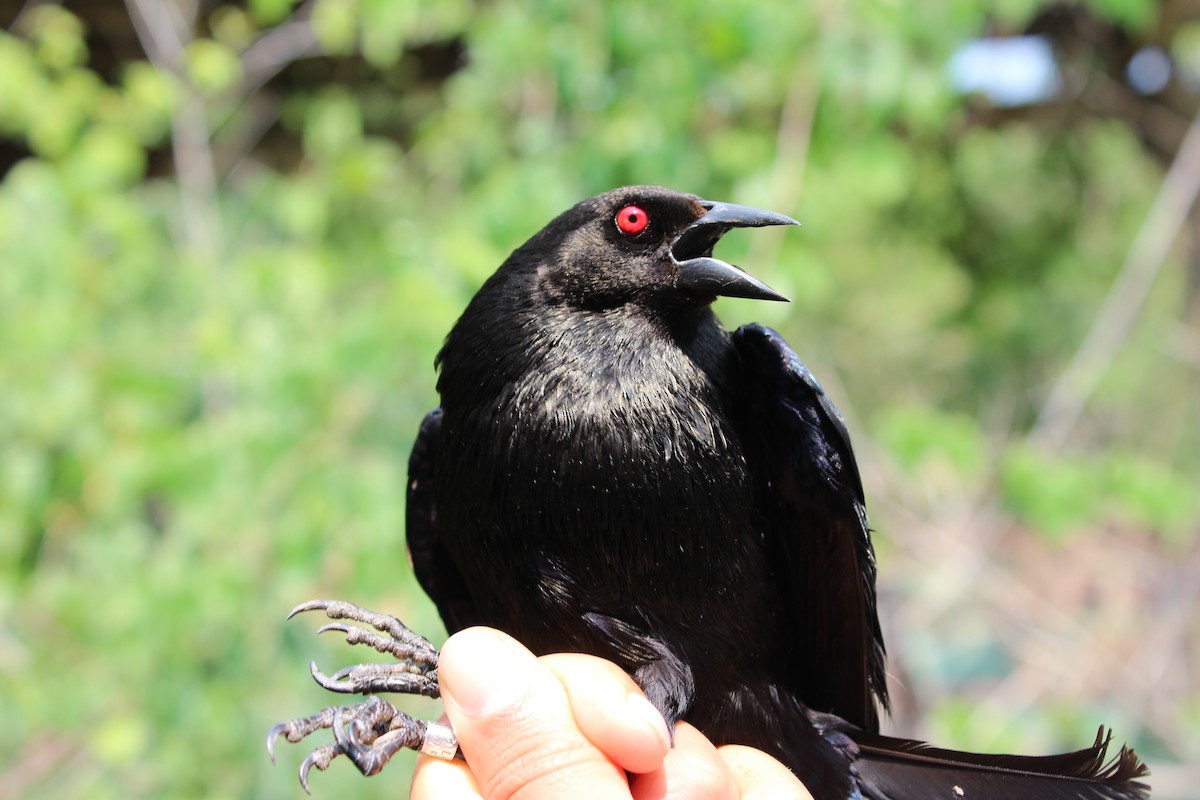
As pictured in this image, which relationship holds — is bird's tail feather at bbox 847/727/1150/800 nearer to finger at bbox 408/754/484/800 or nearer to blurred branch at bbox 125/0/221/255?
finger at bbox 408/754/484/800

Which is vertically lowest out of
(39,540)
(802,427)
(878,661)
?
(39,540)

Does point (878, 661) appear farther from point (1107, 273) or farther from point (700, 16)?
point (1107, 273)

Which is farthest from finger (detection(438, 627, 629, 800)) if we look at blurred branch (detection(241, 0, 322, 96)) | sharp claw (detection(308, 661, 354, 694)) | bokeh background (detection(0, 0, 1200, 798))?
blurred branch (detection(241, 0, 322, 96))

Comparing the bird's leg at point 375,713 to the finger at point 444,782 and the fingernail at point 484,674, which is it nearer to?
the finger at point 444,782

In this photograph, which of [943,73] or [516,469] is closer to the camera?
[516,469]

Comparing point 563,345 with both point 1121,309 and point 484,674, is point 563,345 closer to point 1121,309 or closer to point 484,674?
point 484,674

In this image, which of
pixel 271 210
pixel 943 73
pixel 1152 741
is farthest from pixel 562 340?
pixel 1152 741

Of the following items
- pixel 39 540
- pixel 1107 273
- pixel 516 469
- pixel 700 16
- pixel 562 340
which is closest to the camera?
pixel 516 469

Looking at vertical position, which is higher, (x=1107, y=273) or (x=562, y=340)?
(x=1107, y=273)
